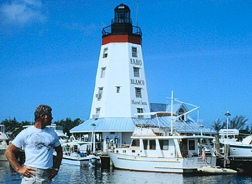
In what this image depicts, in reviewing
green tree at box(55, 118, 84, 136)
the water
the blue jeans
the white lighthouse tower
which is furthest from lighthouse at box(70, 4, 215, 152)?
green tree at box(55, 118, 84, 136)

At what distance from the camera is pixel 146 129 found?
40.5 metres

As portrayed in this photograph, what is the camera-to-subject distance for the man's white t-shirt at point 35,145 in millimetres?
7102

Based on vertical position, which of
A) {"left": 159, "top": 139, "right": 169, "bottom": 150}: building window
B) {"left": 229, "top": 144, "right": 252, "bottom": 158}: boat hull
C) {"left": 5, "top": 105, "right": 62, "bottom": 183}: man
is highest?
{"left": 5, "top": 105, "right": 62, "bottom": 183}: man

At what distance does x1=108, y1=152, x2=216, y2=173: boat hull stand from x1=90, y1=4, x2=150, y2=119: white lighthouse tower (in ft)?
47.7

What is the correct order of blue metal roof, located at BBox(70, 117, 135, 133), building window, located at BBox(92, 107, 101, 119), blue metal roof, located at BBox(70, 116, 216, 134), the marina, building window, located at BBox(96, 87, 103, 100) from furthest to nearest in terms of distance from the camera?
building window, located at BBox(96, 87, 103, 100)
building window, located at BBox(92, 107, 101, 119)
blue metal roof, located at BBox(70, 116, 216, 134)
blue metal roof, located at BBox(70, 117, 135, 133)
the marina

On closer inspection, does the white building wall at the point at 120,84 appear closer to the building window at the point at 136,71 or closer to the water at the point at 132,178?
the building window at the point at 136,71

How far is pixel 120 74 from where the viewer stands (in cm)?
5541

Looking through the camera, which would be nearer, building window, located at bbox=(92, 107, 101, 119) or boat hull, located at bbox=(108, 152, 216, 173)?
boat hull, located at bbox=(108, 152, 216, 173)

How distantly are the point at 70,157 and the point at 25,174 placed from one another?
38567 millimetres

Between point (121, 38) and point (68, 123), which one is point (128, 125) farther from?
point (68, 123)

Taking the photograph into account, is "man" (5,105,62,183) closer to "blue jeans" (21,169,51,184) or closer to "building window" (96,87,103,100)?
"blue jeans" (21,169,51,184)

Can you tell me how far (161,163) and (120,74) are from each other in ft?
65.1

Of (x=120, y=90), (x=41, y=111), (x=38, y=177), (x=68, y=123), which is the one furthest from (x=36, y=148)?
(x=68, y=123)

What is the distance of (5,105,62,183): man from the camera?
708cm
